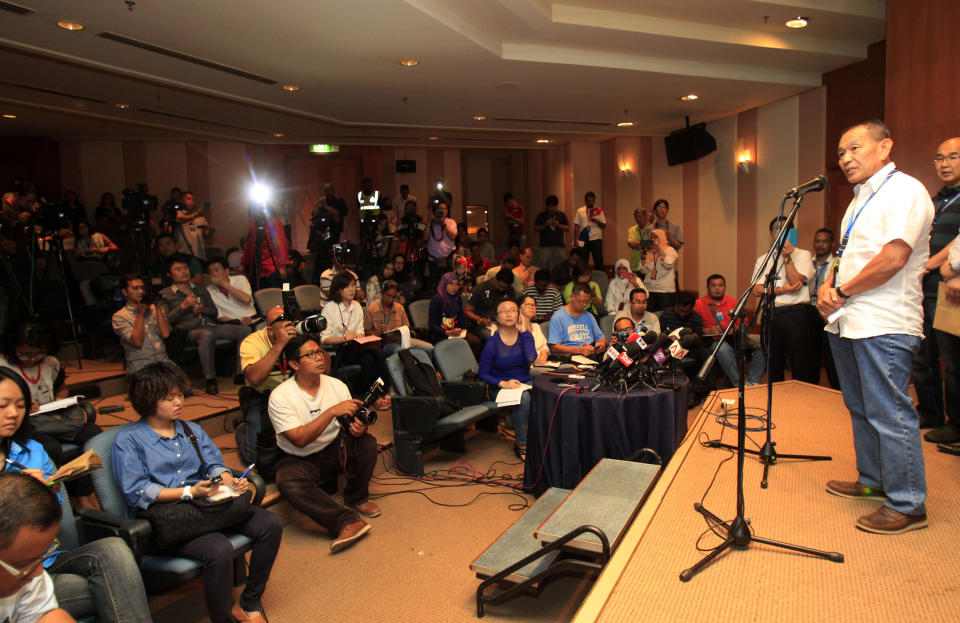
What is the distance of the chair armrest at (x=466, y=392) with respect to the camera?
4.46 metres

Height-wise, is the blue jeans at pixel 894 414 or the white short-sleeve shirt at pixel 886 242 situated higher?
the white short-sleeve shirt at pixel 886 242

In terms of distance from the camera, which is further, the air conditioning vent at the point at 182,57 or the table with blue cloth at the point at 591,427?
the air conditioning vent at the point at 182,57

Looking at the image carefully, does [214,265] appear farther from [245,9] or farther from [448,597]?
[448,597]

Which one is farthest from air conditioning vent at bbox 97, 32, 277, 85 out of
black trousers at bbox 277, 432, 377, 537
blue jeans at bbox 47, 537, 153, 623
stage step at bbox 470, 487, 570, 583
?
stage step at bbox 470, 487, 570, 583

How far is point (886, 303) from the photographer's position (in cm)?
219

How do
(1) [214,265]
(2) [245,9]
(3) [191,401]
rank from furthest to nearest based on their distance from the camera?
(1) [214,265] < (3) [191,401] < (2) [245,9]

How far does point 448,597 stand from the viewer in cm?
276

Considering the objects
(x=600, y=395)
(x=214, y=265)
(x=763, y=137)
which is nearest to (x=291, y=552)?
(x=600, y=395)

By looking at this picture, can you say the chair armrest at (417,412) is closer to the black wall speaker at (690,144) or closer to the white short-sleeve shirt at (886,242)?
the white short-sleeve shirt at (886,242)

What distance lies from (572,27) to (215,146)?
24.4ft

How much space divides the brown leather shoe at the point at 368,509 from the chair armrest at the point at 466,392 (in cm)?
109

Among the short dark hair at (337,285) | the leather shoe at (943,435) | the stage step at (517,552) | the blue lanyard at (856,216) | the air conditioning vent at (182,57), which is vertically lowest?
the stage step at (517,552)

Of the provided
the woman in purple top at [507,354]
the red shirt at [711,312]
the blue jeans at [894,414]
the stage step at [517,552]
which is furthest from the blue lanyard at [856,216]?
the red shirt at [711,312]

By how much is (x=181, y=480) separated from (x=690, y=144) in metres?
8.84
